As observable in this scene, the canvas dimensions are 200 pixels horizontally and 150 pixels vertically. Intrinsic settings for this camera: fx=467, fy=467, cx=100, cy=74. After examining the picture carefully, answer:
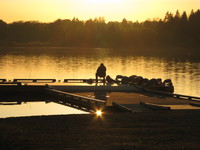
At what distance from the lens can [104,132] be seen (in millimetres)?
15562

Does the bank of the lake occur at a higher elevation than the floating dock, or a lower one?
lower

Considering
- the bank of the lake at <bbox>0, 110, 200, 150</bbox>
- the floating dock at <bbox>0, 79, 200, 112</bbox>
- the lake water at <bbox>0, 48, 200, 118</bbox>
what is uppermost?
the lake water at <bbox>0, 48, 200, 118</bbox>

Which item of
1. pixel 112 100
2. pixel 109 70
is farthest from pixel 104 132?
pixel 109 70

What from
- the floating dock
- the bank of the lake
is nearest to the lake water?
the floating dock

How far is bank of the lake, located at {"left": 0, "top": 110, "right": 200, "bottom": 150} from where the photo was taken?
1360cm

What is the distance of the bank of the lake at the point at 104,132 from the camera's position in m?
13.6

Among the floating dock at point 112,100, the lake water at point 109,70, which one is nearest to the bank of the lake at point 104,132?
the floating dock at point 112,100

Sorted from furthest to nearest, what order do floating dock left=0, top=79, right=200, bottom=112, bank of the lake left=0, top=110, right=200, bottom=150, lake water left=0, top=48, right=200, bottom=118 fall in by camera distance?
lake water left=0, top=48, right=200, bottom=118
floating dock left=0, top=79, right=200, bottom=112
bank of the lake left=0, top=110, right=200, bottom=150

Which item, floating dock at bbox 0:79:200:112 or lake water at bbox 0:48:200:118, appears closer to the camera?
floating dock at bbox 0:79:200:112

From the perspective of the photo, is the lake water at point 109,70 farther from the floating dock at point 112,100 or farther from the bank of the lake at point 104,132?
the bank of the lake at point 104,132

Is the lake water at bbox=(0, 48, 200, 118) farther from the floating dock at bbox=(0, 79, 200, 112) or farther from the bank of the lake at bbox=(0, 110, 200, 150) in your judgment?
the bank of the lake at bbox=(0, 110, 200, 150)

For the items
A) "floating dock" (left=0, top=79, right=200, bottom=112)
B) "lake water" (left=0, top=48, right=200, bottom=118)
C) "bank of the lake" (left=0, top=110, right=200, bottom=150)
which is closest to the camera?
"bank of the lake" (left=0, top=110, right=200, bottom=150)

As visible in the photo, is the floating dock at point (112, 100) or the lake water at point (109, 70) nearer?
the floating dock at point (112, 100)

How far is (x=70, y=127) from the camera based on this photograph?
16406mm
